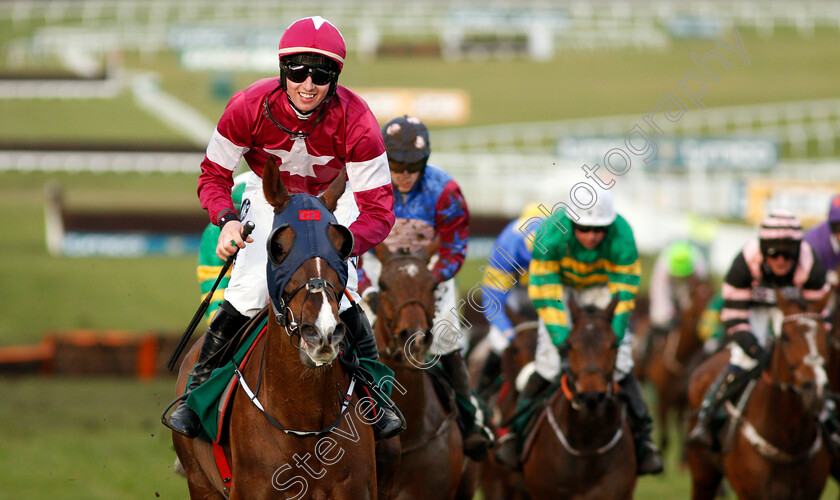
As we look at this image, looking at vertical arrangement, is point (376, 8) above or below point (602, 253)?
above

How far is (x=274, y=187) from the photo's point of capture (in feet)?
12.6

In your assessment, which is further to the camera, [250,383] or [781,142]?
[781,142]

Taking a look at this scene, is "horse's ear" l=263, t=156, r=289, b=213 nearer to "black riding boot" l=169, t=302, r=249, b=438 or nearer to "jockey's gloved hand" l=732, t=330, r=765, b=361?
"black riding boot" l=169, t=302, r=249, b=438

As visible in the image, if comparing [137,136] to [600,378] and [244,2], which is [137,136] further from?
[600,378]

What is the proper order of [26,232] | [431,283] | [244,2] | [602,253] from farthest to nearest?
[244,2]
[26,232]
[602,253]
[431,283]

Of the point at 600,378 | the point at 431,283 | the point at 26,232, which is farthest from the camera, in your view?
the point at 26,232

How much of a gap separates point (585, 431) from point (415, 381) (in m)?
1.23

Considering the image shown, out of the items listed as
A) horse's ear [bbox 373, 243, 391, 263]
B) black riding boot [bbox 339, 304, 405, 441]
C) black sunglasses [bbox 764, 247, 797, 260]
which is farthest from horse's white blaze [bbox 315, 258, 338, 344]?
black sunglasses [bbox 764, 247, 797, 260]

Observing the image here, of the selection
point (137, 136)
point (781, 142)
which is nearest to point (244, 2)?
point (137, 136)

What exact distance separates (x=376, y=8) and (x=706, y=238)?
2645cm

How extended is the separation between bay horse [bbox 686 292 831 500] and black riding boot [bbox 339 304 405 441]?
2943 mm

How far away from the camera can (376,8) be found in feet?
144

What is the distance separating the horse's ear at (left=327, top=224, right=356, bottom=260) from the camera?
12.5 ft

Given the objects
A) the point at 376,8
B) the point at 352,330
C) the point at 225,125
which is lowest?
the point at 352,330
